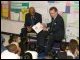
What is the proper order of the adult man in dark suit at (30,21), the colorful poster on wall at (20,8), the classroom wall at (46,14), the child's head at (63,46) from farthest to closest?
the colorful poster on wall at (20,8) → the classroom wall at (46,14) → the adult man in dark suit at (30,21) → the child's head at (63,46)

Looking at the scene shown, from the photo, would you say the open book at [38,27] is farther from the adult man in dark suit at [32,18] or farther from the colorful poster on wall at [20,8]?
the colorful poster on wall at [20,8]

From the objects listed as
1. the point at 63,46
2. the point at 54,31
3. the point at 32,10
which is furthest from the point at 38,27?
the point at 63,46

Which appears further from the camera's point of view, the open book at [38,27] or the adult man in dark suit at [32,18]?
the adult man in dark suit at [32,18]

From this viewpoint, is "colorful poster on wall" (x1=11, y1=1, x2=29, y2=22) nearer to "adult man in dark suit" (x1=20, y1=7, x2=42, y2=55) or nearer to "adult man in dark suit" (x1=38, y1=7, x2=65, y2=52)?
"adult man in dark suit" (x1=20, y1=7, x2=42, y2=55)

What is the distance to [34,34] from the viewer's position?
577cm

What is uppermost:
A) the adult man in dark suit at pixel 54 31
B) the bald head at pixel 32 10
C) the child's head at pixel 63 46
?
the bald head at pixel 32 10

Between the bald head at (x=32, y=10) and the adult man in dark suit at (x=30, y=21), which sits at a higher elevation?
the bald head at (x=32, y=10)

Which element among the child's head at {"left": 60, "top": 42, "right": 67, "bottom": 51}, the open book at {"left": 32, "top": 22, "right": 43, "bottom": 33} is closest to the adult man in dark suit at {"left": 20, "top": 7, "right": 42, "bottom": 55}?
the open book at {"left": 32, "top": 22, "right": 43, "bottom": 33}

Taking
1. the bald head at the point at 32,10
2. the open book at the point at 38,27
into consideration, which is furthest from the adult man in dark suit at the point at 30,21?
the open book at the point at 38,27

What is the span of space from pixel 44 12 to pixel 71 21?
2.61ft

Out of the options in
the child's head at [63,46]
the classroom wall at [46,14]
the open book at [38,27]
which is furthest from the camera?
the classroom wall at [46,14]

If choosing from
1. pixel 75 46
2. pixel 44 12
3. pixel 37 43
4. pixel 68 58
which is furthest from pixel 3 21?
pixel 68 58

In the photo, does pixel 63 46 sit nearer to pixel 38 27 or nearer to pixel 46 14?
pixel 38 27

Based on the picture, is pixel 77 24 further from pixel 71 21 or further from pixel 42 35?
pixel 42 35
